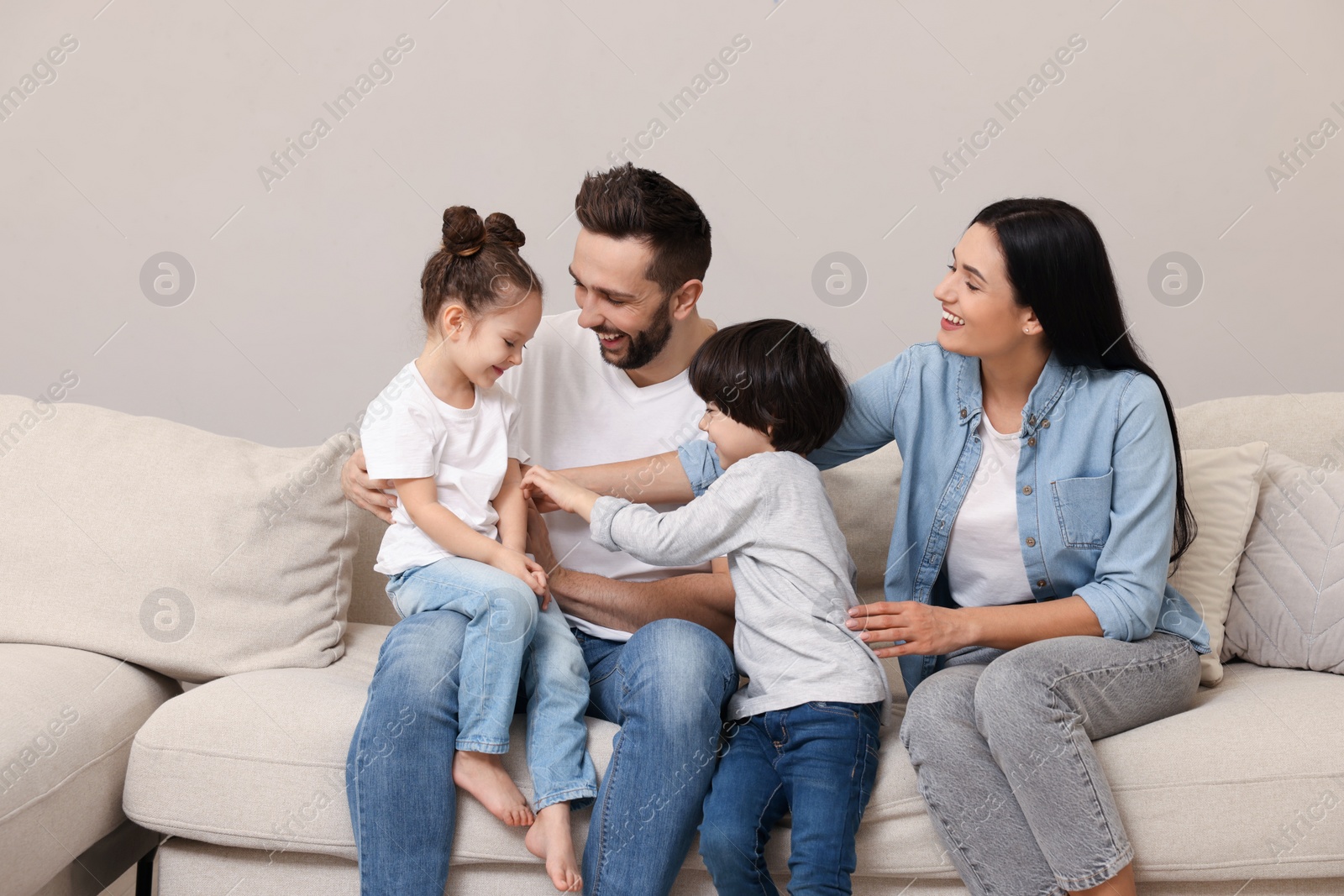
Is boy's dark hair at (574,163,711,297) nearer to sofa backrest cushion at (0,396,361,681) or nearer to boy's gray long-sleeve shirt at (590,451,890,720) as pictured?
boy's gray long-sleeve shirt at (590,451,890,720)

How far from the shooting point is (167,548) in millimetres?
1733

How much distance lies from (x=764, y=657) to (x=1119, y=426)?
67 cm

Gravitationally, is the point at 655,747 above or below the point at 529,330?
below

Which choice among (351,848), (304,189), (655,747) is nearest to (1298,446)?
(655,747)

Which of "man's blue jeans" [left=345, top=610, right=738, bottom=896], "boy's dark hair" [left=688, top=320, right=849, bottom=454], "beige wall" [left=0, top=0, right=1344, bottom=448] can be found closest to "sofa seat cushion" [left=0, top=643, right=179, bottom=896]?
"man's blue jeans" [left=345, top=610, right=738, bottom=896]

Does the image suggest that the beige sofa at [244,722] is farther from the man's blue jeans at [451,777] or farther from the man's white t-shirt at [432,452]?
the man's white t-shirt at [432,452]

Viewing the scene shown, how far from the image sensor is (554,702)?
1479 millimetres

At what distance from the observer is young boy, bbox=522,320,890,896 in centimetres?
134

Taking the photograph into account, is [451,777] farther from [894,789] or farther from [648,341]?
[648,341]

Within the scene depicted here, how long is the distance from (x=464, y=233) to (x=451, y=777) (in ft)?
2.67

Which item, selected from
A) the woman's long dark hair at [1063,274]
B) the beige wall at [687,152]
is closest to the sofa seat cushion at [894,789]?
the woman's long dark hair at [1063,274]

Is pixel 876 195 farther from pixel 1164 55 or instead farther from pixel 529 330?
pixel 529 330

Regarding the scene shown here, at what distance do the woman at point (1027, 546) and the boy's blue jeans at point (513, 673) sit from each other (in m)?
0.32

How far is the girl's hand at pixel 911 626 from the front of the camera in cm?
144
